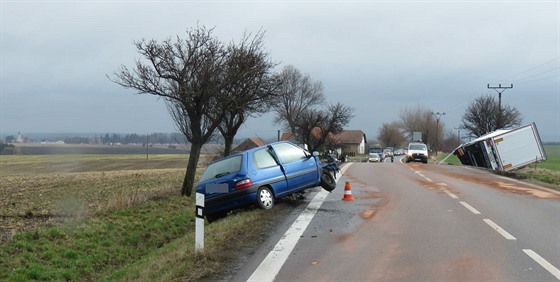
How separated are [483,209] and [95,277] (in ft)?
27.3

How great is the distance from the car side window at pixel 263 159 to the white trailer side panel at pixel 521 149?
2012 centimetres

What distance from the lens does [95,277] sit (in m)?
9.62

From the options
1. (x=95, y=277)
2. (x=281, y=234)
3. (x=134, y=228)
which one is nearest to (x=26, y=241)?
(x=95, y=277)

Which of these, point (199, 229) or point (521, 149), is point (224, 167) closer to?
point (199, 229)

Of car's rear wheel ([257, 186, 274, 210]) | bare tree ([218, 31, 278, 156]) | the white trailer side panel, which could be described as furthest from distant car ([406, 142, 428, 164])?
car's rear wheel ([257, 186, 274, 210])

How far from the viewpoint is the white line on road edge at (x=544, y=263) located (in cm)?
601

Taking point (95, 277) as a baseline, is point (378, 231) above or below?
above

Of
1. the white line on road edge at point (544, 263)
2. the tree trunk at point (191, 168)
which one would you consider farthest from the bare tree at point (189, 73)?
the white line on road edge at point (544, 263)

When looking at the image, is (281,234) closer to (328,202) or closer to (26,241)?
(328,202)

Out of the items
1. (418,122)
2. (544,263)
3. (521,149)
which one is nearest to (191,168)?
(544,263)

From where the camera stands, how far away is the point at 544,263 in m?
6.45

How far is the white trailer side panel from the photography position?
27484mm

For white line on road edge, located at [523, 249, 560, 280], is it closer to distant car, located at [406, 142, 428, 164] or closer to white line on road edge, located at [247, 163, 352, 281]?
white line on road edge, located at [247, 163, 352, 281]

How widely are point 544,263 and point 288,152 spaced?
704 cm
